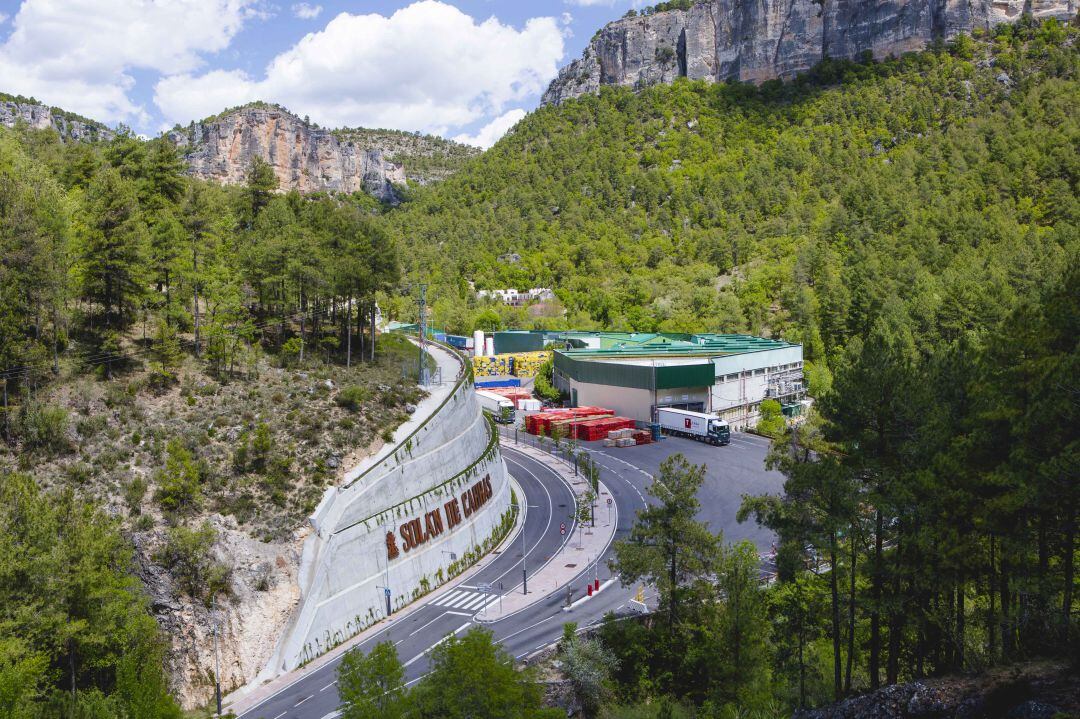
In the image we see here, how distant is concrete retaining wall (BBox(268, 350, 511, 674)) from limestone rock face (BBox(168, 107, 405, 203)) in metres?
A: 121

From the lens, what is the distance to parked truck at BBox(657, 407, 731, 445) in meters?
62.9

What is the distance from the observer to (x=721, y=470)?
54750 millimetres

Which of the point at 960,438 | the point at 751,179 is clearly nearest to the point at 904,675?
the point at 960,438

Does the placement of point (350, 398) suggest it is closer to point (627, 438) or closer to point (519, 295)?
point (627, 438)

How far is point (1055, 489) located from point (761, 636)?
11893mm

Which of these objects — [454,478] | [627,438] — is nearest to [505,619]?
[454,478]

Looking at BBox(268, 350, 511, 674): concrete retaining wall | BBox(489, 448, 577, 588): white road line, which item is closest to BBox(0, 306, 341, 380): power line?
BBox(268, 350, 511, 674): concrete retaining wall

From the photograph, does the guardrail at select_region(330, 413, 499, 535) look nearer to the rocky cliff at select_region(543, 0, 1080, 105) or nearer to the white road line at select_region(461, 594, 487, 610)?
the white road line at select_region(461, 594, 487, 610)

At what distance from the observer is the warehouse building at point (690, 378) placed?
67.9 metres

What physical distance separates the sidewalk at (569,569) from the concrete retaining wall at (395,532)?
4.07 meters

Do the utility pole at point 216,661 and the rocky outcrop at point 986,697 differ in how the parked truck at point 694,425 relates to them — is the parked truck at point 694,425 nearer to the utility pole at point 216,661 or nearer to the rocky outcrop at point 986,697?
the utility pole at point 216,661

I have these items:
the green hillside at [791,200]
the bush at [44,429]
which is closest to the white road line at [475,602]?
the bush at [44,429]

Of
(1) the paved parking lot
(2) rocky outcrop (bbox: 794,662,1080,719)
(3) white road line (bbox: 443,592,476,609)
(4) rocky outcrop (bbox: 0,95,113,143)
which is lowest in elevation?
(3) white road line (bbox: 443,592,476,609)

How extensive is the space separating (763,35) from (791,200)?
7015 centimetres
